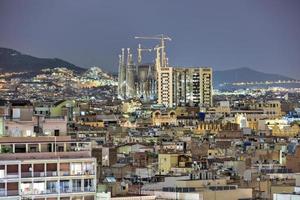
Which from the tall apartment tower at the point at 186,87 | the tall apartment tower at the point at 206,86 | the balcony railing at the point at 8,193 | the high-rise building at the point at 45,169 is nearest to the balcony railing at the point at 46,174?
the high-rise building at the point at 45,169

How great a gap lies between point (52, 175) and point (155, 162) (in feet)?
79.5

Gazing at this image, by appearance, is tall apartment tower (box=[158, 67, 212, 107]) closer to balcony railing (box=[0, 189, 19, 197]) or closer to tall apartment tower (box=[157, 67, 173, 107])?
tall apartment tower (box=[157, 67, 173, 107])

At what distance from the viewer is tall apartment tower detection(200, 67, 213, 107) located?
159375 mm

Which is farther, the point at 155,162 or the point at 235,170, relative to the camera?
the point at 155,162

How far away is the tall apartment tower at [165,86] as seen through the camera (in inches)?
6432

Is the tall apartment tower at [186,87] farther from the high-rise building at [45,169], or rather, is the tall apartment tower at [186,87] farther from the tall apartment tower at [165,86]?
the high-rise building at [45,169]

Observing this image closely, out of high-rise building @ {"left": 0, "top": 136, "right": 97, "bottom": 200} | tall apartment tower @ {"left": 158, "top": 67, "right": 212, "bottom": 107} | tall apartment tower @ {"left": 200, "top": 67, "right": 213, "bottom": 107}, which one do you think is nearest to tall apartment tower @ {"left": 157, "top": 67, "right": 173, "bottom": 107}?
tall apartment tower @ {"left": 158, "top": 67, "right": 212, "bottom": 107}

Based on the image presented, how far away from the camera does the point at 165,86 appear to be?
16575 cm

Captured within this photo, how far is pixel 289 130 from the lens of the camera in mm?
94000

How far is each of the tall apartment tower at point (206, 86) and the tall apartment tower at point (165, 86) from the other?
15.4 feet

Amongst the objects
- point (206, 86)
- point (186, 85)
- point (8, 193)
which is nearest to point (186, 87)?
point (186, 85)

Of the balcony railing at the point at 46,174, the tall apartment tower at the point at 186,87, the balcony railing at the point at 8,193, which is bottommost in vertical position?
the balcony railing at the point at 8,193

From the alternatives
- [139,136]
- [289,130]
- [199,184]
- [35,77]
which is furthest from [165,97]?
[199,184]

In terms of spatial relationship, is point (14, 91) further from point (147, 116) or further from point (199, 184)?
point (199, 184)
